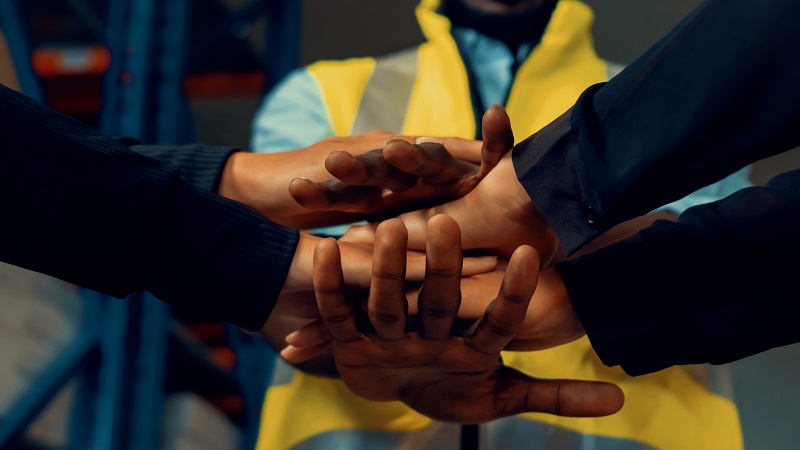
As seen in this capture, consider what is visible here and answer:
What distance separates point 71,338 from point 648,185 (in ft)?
3.67

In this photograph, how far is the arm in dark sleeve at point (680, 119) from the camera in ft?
1.75

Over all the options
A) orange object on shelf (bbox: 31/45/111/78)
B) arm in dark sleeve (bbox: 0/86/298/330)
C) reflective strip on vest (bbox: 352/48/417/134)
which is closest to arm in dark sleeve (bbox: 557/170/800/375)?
arm in dark sleeve (bbox: 0/86/298/330)

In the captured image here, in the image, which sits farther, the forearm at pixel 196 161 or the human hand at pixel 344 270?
the forearm at pixel 196 161

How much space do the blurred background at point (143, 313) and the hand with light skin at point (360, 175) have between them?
1.47 ft

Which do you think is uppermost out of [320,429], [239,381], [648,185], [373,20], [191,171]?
[373,20]

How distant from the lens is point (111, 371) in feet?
4.59

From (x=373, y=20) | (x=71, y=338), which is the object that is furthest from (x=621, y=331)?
(x=373, y=20)

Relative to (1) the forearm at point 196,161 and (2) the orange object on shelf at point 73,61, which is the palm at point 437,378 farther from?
(2) the orange object on shelf at point 73,61

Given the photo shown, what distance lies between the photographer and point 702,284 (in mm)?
665

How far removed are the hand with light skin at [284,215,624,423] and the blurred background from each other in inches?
18.8

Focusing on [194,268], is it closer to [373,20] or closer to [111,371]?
[111,371]

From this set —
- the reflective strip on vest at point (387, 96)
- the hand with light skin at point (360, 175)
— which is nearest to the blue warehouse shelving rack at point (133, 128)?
the reflective strip on vest at point (387, 96)

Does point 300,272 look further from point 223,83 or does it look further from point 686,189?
point 223,83

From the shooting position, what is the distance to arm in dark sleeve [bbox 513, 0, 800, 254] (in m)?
0.53
